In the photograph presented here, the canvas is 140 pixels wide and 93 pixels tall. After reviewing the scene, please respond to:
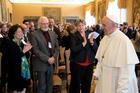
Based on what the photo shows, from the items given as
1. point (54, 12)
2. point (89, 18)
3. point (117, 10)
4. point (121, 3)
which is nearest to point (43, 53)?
point (121, 3)

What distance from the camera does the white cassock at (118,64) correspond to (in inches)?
138

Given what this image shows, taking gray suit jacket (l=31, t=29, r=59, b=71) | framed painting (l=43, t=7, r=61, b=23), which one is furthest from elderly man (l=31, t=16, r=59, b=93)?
framed painting (l=43, t=7, r=61, b=23)

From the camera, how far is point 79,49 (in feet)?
17.6

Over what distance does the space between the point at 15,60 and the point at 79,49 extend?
45.9 inches

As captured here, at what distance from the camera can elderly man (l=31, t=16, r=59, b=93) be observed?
17.9 feet

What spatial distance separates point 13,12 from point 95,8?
8805 mm

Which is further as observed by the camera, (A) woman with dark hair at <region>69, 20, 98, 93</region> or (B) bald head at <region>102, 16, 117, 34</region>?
(A) woman with dark hair at <region>69, 20, 98, 93</region>

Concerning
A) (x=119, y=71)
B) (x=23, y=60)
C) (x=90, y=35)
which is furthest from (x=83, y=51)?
(x=119, y=71)

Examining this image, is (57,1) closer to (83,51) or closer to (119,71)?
(83,51)

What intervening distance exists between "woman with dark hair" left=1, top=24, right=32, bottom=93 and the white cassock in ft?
5.63

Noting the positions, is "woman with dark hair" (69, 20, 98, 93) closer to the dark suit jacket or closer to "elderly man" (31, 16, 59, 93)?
the dark suit jacket

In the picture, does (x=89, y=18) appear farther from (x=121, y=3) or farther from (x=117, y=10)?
(x=121, y=3)

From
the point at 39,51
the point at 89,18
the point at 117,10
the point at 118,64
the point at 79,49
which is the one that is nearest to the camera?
the point at 118,64

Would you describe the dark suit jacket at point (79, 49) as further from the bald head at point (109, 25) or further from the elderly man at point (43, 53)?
the bald head at point (109, 25)
